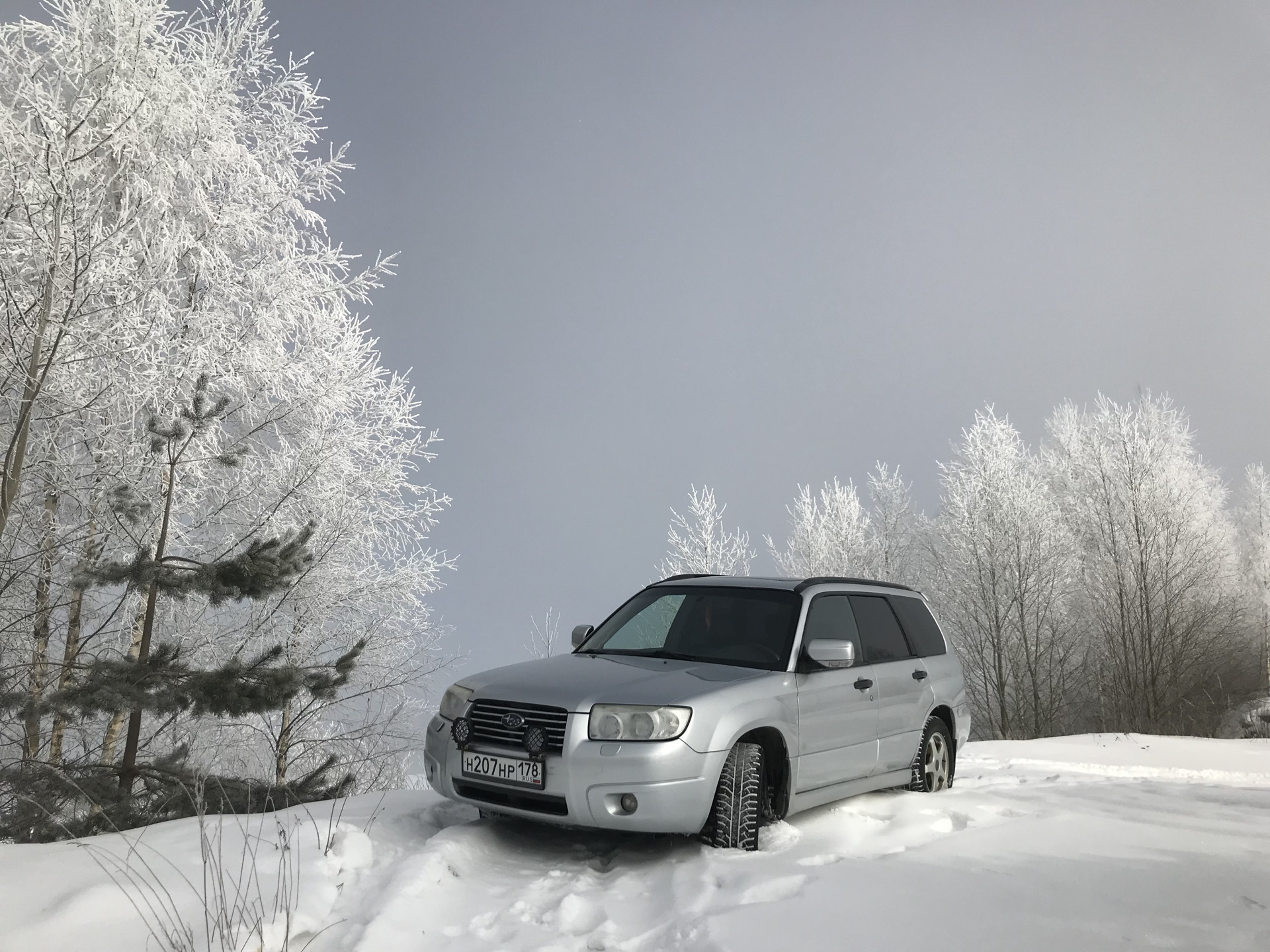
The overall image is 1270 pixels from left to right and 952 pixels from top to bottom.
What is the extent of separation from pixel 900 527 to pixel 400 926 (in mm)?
32260

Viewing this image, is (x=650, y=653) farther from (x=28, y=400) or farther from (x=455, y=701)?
(x=28, y=400)

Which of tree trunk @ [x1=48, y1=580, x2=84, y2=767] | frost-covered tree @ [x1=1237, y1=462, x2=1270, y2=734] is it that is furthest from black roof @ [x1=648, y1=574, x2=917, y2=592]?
frost-covered tree @ [x1=1237, y1=462, x2=1270, y2=734]

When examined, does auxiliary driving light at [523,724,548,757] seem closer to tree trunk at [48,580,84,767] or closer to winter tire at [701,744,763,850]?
winter tire at [701,744,763,850]

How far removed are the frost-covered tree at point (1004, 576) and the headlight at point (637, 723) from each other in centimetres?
2599

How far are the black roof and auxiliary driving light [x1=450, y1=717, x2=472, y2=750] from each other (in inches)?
75.2

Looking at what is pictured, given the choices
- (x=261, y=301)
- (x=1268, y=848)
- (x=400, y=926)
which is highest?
(x=261, y=301)

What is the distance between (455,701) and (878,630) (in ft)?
10.5

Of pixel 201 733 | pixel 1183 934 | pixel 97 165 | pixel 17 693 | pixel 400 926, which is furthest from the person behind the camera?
pixel 201 733

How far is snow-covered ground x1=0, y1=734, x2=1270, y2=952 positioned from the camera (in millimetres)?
3777

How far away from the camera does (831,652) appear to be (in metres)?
5.61

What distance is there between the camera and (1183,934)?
3.59 metres

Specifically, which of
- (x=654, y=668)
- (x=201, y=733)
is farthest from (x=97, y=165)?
(x=654, y=668)

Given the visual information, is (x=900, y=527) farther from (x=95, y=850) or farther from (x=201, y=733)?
(x=95, y=850)

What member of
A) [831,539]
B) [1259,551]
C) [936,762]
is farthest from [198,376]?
[1259,551]
